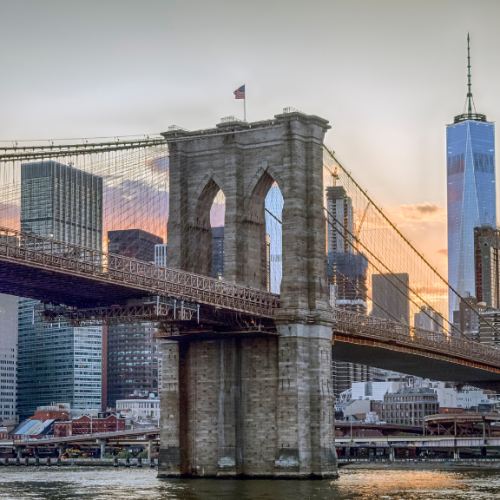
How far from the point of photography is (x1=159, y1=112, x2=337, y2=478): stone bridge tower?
3231 inches

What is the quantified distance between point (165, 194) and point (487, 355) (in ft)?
154

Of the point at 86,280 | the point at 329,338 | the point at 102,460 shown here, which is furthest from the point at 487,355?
the point at 86,280

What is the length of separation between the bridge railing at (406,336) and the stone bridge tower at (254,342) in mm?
5318

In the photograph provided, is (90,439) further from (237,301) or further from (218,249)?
(237,301)

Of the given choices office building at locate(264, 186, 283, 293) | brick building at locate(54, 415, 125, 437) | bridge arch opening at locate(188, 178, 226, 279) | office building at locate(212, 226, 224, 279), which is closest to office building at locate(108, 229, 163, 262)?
bridge arch opening at locate(188, 178, 226, 279)

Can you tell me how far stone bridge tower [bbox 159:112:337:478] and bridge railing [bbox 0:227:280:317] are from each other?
3216mm

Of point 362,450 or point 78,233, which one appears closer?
point 78,233

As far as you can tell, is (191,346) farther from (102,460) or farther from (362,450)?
(362,450)

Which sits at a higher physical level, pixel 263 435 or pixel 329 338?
pixel 329 338

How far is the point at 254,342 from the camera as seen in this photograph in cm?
8425

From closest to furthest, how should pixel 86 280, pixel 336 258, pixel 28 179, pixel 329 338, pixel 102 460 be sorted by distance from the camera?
pixel 86 280 → pixel 28 179 → pixel 329 338 → pixel 102 460 → pixel 336 258

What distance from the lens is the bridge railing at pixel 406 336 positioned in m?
92.8

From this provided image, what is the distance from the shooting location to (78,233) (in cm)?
10731

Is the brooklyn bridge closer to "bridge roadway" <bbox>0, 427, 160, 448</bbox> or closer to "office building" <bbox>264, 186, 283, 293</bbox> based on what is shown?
"office building" <bbox>264, 186, 283, 293</bbox>
